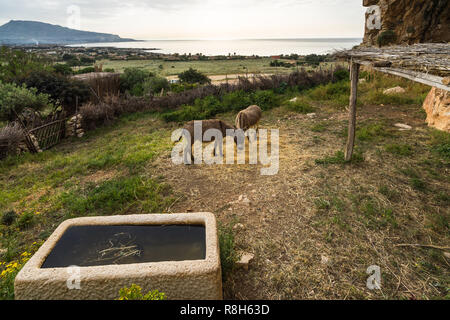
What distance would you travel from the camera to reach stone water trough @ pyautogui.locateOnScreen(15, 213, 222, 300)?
2273 mm

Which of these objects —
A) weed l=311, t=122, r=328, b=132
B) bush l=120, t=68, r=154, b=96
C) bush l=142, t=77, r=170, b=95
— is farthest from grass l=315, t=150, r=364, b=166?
bush l=120, t=68, r=154, b=96

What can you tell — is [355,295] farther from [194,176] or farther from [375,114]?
[375,114]

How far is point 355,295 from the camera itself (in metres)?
2.80

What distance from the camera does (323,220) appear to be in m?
4.05

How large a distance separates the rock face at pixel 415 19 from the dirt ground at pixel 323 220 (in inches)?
368

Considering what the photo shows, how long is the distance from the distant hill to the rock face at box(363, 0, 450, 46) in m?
131

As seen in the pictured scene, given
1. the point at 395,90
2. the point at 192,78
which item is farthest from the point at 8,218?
the point at 192,78

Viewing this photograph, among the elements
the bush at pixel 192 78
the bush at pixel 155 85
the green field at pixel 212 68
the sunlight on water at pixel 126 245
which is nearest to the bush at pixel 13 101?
the bush at pixel 155 85

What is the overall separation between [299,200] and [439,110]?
21.2 feet

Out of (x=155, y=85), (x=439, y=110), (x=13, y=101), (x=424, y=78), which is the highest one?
(x=155, y=85)

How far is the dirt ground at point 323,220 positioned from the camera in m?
2.95

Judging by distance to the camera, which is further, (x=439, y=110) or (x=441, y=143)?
(x=439, y=110)

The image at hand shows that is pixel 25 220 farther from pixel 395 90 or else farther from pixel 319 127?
pixel 395 90
